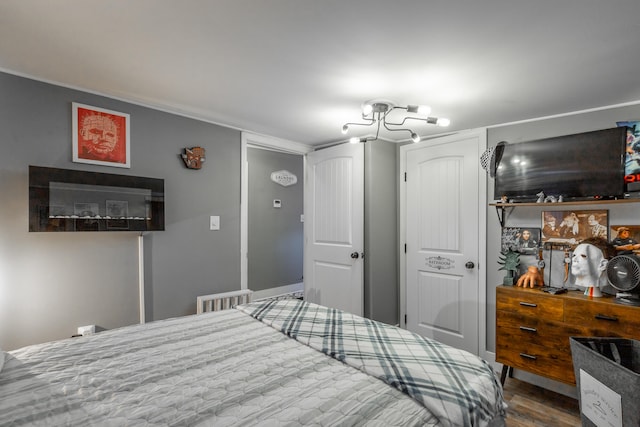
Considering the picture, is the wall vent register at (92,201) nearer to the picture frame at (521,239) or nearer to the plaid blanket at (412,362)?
the plaid blanket at (412,362)

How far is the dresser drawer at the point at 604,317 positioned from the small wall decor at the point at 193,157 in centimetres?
297

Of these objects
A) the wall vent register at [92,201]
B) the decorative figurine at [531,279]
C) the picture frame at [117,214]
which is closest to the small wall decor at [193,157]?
the wall vent register at [92,201]

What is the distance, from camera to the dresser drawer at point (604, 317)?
1928 millimetres

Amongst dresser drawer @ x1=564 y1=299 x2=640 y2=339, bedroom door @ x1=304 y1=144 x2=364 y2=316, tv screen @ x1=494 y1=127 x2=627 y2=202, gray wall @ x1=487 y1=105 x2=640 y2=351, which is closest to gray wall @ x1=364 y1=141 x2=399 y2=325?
bedroom door @ x1=304 y1=144 x2=364 y2=316

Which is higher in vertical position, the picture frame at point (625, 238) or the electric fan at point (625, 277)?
the picture frame at point (625, 238)

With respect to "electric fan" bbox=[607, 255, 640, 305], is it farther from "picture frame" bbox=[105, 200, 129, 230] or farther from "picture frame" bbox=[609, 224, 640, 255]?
"picture frame" bbox=[105, 200, 129, 230]

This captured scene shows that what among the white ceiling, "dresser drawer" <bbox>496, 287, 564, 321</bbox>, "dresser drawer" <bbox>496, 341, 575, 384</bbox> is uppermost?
the white ceiling

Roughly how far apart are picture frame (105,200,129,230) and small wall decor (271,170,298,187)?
275cm

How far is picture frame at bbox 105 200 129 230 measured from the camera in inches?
84.9

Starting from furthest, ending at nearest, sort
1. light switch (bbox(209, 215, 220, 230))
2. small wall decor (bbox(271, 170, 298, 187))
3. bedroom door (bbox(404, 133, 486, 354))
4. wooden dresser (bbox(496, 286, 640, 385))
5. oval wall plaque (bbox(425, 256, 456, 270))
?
1. small wall decor (bbox(271, 170, 298, 187))
2. oval wall plaque (bbox(425, 256, 456, 270))
3. bedroom door (bbox(404, 133, 486, 354))
4. light switch (bbox(209, 215, 220, 230))
5. wooden dresser (bbox(496, 286, 640, 385))

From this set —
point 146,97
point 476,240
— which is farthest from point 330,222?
point 146,97

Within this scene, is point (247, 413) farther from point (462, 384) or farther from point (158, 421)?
point (462, 384)

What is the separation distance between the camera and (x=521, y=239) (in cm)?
275

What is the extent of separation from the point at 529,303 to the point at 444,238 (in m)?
0.97
